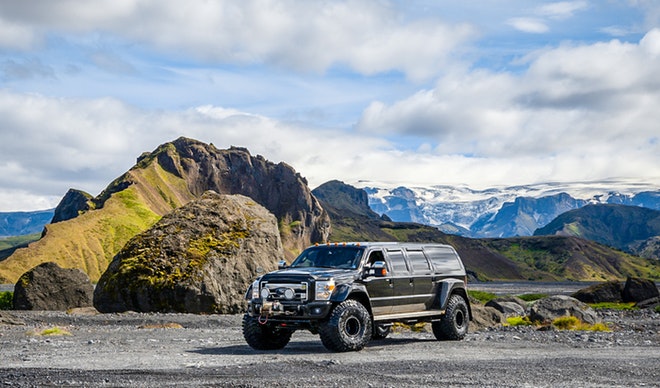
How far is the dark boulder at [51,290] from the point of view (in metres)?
37.5

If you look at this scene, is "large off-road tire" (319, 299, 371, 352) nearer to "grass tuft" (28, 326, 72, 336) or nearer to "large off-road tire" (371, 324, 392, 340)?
"large off-road tire" (371, 324, 392, 340)

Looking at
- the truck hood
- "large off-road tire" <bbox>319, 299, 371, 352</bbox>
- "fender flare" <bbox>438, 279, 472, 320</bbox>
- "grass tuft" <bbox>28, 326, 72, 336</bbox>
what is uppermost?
the truck hood

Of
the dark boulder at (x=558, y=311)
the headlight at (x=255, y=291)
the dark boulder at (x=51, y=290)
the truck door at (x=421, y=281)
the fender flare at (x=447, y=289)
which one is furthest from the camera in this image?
the dark boulder at (x=51, y=290)

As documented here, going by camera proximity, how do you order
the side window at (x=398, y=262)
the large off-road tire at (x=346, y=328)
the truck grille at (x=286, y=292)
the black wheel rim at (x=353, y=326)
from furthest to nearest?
the side window at (x=398, y=262)
the black wheel rim at (x=353, y=326)
the truck grille at (x=286, y=292)
the large off-road tire at (x=346, y=328)

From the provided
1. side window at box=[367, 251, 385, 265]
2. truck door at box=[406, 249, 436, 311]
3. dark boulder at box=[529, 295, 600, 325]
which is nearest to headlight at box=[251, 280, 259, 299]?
side window at box=[367, 251, 385, 265]

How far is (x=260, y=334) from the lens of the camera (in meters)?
19.2

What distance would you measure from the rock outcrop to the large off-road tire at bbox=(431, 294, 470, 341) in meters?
13.0

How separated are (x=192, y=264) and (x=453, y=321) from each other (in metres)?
14.8

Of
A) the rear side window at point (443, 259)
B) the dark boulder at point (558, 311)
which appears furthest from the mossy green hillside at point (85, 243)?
the rear side window at point (443, 259)

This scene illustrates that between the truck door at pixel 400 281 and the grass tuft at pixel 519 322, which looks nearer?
the truck door at pixel 400 281

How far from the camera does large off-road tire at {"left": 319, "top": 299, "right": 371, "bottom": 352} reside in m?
17.9

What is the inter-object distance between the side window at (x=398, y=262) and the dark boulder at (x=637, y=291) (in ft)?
206

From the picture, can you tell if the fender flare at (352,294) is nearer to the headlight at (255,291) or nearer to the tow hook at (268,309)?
the tow hook at (268,309)

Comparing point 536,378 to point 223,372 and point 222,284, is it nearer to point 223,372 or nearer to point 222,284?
point 223,372
